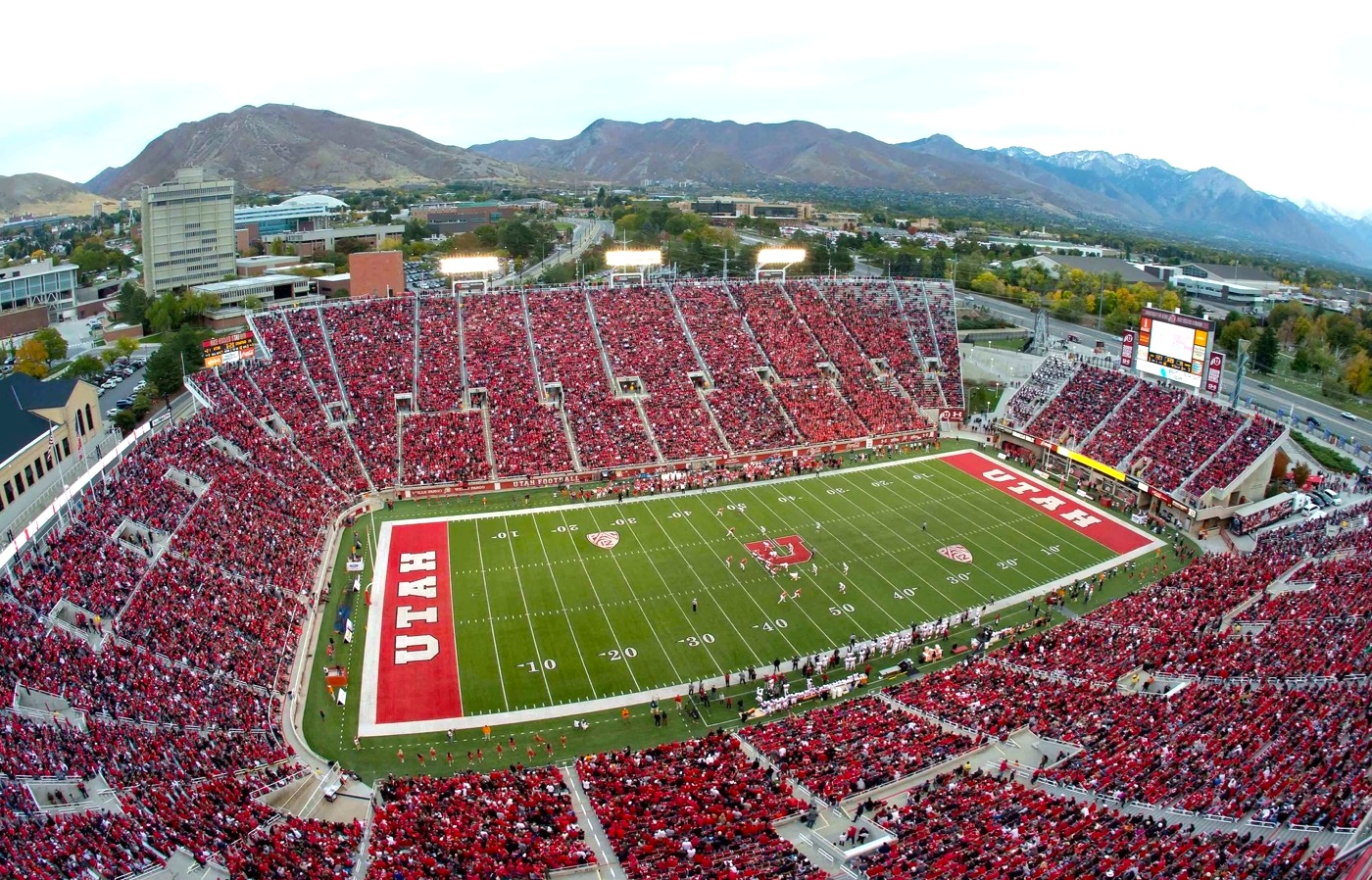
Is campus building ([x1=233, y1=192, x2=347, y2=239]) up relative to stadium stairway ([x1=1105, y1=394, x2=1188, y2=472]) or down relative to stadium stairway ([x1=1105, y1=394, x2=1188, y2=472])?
up

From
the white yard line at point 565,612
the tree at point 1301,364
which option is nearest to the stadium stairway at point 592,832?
the white yard line at point 565,612

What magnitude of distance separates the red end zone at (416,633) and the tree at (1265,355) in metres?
53.2

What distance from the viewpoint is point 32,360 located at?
2495 inches

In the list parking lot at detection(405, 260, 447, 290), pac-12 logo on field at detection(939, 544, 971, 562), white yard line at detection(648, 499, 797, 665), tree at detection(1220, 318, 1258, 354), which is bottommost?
white yard line at detection(648, 499, 797, 665)

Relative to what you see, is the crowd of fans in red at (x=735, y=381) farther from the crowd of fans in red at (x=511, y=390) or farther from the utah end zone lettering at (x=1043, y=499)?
the crowd of fans in red at (x=511, y=390)

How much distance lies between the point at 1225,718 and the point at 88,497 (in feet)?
109

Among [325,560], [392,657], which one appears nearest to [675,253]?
[325,560]

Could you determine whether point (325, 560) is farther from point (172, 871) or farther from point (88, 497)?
point (172, 871)

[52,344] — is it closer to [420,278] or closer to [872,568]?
[420,278]

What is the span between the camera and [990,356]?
60.6 meters

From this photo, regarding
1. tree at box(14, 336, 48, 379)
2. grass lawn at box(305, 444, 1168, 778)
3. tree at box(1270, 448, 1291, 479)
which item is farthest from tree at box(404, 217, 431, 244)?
tree at box(1270, 448, 1291, 479)

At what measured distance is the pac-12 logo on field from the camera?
35.0m

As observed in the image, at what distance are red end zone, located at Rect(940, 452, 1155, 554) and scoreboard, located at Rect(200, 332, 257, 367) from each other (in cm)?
3523

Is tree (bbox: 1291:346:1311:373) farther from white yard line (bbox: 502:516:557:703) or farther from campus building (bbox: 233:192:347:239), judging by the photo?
campus building (bbox: 233:192:347:239)
